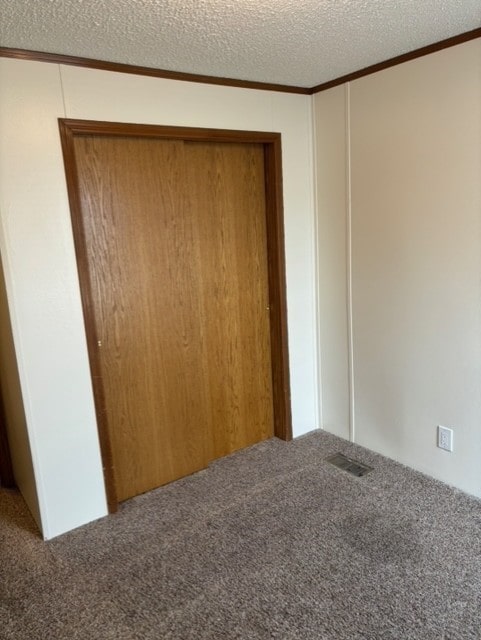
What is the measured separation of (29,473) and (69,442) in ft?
0.90

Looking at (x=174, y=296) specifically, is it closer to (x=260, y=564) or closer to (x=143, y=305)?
(x=143, y=305)

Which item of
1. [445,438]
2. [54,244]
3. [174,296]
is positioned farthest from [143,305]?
[445,438]

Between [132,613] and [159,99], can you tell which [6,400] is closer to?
[132,613]

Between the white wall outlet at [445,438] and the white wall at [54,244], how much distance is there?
6.09 ft

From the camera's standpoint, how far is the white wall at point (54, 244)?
2.19 m

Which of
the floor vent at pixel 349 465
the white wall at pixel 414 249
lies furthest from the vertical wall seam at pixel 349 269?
the floor vent at pixel 349 465

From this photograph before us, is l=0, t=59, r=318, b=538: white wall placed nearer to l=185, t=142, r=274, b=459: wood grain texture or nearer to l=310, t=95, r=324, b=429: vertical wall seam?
l=185, t=142, r=274, b=459: wood grain texture

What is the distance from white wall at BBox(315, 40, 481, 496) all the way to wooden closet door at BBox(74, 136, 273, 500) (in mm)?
583

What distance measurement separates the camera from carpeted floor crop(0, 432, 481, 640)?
1.87 metres

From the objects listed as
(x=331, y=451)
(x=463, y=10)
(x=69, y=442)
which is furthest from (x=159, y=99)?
(x=331, y=451)

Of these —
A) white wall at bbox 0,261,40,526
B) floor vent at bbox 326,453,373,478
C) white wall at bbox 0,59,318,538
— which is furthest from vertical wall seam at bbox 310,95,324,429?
white wall at bbox 0,261,40,526

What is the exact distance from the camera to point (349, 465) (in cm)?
299

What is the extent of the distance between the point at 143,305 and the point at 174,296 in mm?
200

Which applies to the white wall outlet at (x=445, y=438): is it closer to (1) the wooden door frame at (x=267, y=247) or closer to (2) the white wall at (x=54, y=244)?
(1) the wooden door frame at (x=267, y=247)
